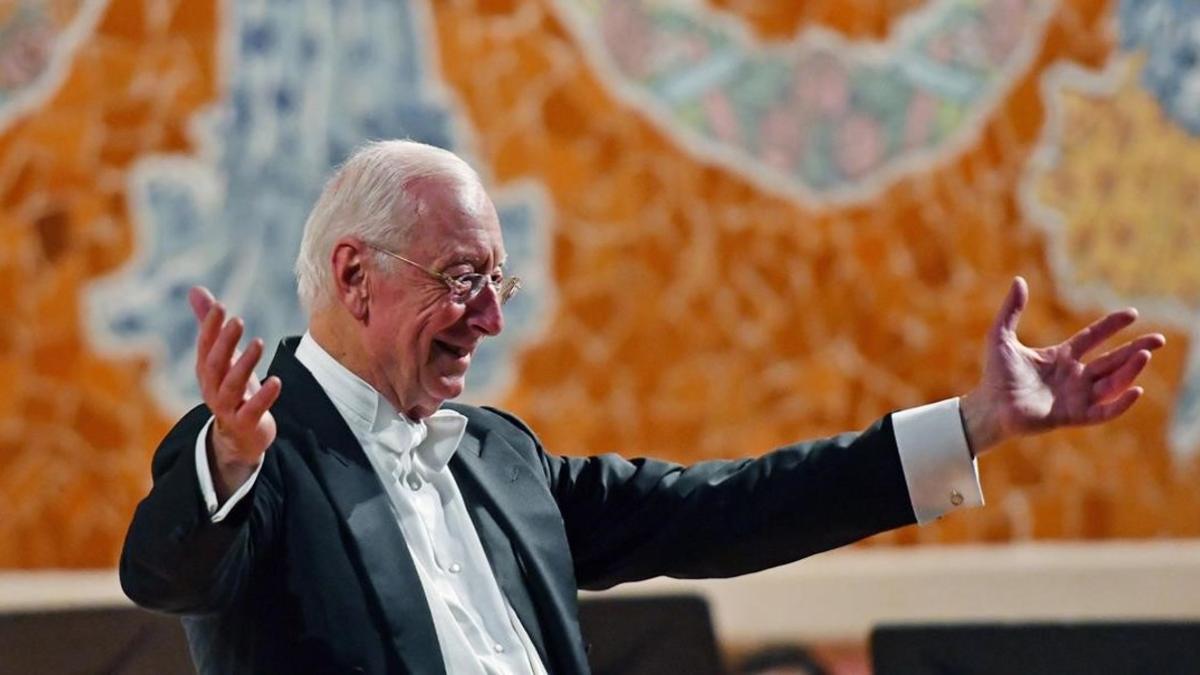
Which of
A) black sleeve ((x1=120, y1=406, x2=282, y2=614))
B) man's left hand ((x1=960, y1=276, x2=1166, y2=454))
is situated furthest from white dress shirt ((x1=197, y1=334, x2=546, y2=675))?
man's left hand ((x1=960, y1=276, x2=1166, y2=454))

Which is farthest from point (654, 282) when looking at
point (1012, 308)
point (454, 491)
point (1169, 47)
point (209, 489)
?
point (209, 489)

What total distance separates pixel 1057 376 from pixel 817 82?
2341 millimetres

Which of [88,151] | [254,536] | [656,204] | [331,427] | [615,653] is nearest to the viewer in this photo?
[254,536]

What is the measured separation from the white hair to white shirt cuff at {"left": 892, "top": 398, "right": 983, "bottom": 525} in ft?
2.22

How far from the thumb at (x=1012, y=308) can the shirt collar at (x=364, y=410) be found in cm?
74

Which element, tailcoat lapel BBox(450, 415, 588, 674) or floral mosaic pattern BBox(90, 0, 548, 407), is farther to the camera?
floral mosaic pattern BBox(90, 0, 548, 407)

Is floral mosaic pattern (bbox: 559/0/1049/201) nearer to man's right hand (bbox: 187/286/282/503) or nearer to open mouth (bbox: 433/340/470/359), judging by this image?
open mouth (bbox: 433/340/470/359)

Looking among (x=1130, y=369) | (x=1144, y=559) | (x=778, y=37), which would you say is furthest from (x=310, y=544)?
(x=1144, y=559)

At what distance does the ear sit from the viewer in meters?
2.49

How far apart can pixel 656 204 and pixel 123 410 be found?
1337 millimetres

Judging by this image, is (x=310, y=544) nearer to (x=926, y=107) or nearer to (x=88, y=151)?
(x=88, y=151)

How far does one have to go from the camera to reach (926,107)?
4730 mm

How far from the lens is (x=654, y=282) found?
4.57 meters

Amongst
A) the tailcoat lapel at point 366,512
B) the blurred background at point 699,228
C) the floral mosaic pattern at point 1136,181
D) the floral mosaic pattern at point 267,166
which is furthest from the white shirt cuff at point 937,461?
the floral mosaic pattern at point 1136,181
